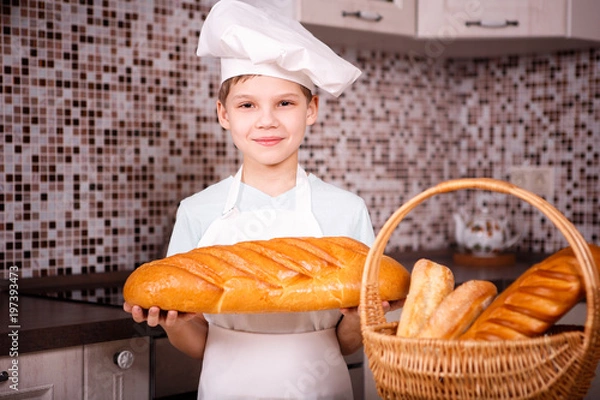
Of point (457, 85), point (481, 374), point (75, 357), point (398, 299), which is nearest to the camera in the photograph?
point (481, 374)

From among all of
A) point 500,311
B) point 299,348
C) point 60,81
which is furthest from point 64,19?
point 500,311

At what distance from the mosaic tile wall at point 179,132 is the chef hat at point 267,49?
0.67m

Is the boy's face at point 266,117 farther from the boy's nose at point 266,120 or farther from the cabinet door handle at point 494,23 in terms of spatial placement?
the cabinet door handle at point 494,23

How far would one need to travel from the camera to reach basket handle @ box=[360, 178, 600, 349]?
0.82 meters

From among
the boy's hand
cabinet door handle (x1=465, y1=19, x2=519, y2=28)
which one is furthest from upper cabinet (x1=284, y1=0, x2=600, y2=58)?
the boy's hand

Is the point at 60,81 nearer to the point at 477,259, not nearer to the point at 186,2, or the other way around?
the point at 186,2

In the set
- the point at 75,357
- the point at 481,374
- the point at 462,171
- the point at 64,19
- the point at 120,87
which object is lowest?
the point at 75,357

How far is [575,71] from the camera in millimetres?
2354

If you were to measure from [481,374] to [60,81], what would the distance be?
4.52ft

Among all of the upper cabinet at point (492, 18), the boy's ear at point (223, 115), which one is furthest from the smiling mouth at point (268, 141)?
the upper cabinet at point (492, 18)

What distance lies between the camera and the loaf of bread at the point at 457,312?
0.88 m

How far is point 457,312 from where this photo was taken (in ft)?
2.96

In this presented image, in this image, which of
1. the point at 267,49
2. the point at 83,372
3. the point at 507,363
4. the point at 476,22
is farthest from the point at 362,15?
the point at 507,363

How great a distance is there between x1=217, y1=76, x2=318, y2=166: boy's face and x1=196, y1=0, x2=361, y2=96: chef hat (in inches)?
0.8
